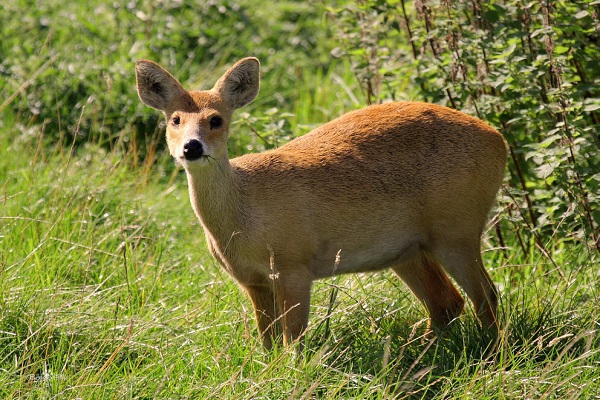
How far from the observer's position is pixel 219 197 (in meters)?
5.88

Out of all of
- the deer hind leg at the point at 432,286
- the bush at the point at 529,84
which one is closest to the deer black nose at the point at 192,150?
the deer hind leg at the point at 432,286

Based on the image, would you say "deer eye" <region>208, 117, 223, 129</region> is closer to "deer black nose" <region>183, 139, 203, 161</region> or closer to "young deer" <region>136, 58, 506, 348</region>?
"young deer" <region>136, 58, 506, 348</region>

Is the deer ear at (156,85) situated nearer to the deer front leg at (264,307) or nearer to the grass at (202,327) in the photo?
the grass at (202,327)

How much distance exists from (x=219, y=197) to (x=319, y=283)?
964 millimetres

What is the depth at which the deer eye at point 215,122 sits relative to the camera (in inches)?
231

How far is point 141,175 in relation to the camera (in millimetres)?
8242

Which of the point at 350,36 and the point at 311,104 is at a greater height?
the point at 350,36

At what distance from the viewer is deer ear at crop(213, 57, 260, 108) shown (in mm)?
6160

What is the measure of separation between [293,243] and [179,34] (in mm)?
5283

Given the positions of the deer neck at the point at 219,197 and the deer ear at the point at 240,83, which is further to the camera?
the deer ear at the point at 240,83

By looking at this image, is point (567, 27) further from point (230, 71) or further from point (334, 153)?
point (230, 71)

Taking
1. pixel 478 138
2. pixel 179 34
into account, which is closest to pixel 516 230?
pixel 478 138

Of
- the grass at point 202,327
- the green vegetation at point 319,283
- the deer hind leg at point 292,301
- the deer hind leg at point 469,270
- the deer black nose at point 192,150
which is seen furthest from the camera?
the deer hind leg at point 469,270

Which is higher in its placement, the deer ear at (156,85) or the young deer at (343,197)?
the deer ear at (156,85)
